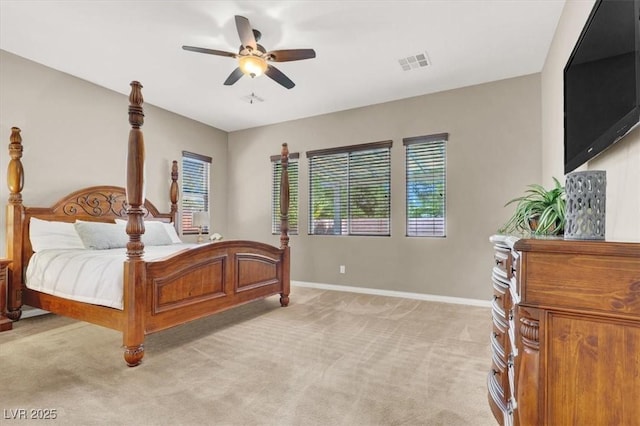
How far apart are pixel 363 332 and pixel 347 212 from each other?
2.37m

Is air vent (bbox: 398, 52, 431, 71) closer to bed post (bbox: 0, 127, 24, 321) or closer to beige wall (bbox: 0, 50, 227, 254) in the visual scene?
beige wall (bbox: 0, 50, 227, 254)

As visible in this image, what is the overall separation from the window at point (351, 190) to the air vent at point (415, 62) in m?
1.22

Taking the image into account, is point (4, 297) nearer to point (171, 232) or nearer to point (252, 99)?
point (171, 232)

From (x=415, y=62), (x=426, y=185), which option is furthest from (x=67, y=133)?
(x=426, y=185)

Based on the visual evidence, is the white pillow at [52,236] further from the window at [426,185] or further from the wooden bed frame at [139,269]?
the window at [426,185]

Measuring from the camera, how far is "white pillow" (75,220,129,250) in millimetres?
3562

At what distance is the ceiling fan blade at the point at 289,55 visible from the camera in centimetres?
289

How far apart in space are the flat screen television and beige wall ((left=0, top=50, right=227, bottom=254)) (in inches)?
192

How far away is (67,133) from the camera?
3.96m

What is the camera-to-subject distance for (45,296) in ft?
10.0

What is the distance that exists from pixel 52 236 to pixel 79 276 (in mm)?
1224

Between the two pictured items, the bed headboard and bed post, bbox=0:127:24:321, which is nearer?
the bed headboard

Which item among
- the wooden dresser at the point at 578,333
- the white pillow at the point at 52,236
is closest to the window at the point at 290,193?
the white pillow at the point at 52,236

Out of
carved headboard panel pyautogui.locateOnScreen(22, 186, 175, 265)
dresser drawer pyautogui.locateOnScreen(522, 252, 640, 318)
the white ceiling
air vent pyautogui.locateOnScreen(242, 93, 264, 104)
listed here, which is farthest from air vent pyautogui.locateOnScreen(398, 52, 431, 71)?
carved headboard panel pyautogui.locateOnScreen(22, 186, 175, 265)
